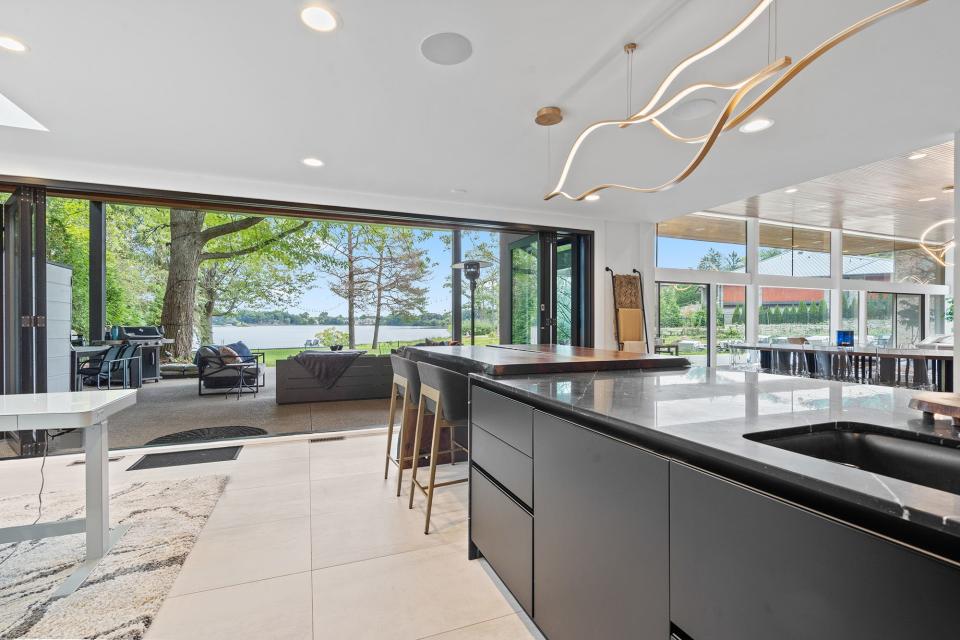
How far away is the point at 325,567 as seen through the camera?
2133mm

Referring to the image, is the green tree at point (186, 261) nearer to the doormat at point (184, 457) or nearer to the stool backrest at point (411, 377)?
the doormat at point (184, 457)

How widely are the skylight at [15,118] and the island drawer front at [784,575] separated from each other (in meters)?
4.32

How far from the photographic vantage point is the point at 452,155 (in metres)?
3.65

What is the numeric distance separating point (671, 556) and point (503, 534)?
991mm

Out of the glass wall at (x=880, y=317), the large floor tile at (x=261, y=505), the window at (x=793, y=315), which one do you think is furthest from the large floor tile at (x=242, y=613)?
the glass wall at (x=880, y=317)

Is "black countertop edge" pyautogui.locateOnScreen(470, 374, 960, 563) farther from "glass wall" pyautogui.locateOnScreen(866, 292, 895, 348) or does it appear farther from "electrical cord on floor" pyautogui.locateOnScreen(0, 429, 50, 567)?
"glass wall" pyautogui.locateOnScreen(866, 292, 895, 348)

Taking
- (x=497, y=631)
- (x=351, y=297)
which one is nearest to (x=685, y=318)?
(x=497, y=631)

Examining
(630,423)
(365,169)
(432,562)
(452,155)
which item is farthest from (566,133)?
(432,562)

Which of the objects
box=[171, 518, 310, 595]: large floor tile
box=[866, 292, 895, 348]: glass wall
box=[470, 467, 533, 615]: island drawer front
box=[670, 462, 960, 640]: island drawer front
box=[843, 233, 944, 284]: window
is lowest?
box=[171, 518, 310, 595]: large floor tile

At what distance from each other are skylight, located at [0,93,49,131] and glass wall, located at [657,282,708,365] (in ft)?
23.1

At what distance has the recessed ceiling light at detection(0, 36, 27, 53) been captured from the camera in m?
2.12

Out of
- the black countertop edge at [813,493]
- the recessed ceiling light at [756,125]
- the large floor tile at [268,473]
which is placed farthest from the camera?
the large floor tile at [268,473]

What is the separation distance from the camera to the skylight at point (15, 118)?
2.93 m

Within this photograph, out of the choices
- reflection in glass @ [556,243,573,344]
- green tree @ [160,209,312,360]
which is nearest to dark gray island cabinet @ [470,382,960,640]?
reflection in glass @ [556,243,573,344]
